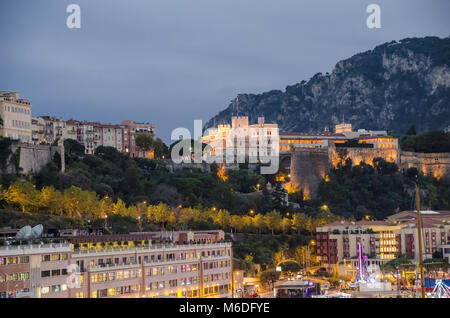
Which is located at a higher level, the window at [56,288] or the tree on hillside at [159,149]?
the tree on hillside at [159,149]

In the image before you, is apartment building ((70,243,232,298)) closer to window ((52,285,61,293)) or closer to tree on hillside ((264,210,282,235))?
window ((52,285,61,293))

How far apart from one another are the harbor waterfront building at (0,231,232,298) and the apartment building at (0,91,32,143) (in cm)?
2243

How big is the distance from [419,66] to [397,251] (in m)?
104

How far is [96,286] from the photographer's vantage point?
30984mm

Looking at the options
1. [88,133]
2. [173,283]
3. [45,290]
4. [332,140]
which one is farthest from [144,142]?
[45,290]

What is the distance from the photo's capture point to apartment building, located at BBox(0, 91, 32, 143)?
202 ft

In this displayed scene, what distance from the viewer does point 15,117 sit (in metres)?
63.1

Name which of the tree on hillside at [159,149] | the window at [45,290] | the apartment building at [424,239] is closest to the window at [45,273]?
the window at [45,290]

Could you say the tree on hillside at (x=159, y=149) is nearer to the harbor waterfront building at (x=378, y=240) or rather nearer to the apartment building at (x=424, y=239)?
the harbor waterfront building at (x=378, y=240)

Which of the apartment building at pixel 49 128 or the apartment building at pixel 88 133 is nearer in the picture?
the apartment building at pixel 49 128

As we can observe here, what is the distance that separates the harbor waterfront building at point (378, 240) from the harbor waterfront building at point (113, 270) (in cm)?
2135

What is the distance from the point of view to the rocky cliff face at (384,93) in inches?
6142

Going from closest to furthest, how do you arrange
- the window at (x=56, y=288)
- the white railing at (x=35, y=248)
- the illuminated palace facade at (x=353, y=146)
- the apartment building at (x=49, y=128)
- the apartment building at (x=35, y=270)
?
1. the apartment building at (x=35, y=270)
2. the white railing at (x=35, y=248)
3. the window at (x=56, y=288)
4. the apartment building at (x=49, y=128)
5. the illuminated palace facade at (x=353, y=146)
